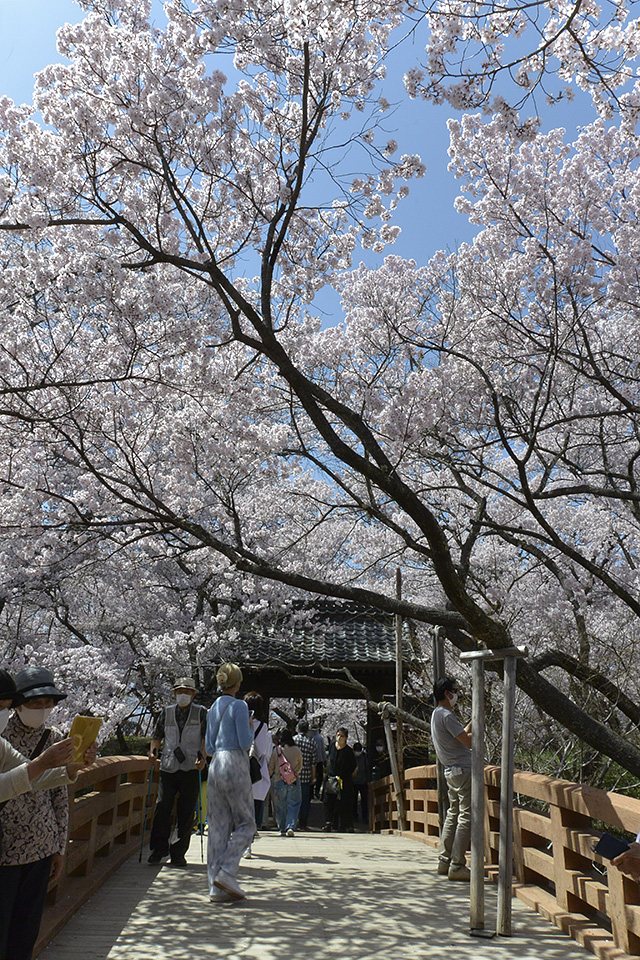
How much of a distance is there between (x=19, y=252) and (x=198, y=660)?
333 inches

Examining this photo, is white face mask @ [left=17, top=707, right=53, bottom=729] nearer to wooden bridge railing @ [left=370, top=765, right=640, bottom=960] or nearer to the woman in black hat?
the woman in black hat

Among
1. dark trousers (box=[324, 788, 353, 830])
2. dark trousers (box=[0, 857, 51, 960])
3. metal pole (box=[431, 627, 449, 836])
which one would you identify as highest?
metal pole (box=[431, 627, 449, 836])

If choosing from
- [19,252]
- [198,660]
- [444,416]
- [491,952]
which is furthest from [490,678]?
[19,252]

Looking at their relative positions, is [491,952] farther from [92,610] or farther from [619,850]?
[92,610]

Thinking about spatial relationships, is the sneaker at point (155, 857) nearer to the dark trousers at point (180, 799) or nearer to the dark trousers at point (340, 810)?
the dark trousers at point (180, 799)

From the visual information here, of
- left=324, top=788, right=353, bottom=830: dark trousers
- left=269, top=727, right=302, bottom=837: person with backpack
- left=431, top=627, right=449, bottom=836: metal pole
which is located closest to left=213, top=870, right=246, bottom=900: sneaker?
left=431, top=627, right=449, bottom=836: metal pole

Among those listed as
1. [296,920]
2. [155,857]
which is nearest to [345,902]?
[296,920]

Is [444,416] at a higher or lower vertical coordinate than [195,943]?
higher

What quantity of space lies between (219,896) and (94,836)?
1.08 m

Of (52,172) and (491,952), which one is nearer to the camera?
(491,952)

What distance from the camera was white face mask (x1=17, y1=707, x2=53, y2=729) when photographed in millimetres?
3176

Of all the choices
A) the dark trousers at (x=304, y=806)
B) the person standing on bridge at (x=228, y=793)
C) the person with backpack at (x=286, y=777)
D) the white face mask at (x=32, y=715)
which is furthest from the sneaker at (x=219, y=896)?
the dark trousers at (x=304, y=806)

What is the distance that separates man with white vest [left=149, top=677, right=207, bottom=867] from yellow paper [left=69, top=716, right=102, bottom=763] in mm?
3777

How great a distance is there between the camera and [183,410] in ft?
32.0
